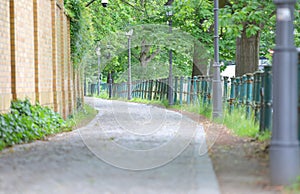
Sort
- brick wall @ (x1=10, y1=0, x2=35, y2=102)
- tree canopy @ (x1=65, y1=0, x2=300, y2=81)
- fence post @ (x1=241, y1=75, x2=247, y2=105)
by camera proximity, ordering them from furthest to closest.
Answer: tree canopy @ (x1=65, y1=0, x2=300, y2=81) → fence post @ (x1=241, y1=75, x2=247, y2=105) → brick wall @ (x1=10, y1=0, x2=35, y2=102)

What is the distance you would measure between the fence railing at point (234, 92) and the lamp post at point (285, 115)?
11.2 ft

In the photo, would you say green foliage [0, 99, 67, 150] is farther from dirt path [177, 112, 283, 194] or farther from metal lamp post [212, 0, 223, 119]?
metal lamp post [212, 0, 223, 119]

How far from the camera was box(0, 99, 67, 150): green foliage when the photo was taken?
10.5m

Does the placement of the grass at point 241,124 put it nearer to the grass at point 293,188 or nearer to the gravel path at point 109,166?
the gravel path at point 109,166

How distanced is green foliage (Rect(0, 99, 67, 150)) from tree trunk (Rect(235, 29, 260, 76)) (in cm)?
770

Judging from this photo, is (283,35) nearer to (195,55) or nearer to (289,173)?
(289,173)

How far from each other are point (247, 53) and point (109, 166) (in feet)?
40.9

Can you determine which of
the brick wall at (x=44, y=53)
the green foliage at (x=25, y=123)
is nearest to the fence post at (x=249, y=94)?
the green foliage at (x=25, y=123)

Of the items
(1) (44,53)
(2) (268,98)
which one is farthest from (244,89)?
(1) (44,53)

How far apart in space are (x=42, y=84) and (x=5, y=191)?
8764 mm

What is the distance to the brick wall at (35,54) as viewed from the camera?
11.6 metres

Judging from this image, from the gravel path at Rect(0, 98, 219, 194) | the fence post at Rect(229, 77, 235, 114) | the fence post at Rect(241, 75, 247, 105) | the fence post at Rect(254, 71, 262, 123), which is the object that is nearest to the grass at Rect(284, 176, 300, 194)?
the gravel path at Rect(0, 98, 219, 194)

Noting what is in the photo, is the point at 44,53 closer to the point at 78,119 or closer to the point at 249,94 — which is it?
the point at 78,119

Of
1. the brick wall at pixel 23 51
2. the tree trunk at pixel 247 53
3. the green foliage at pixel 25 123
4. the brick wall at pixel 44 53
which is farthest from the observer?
the tree trunk at pixel 247 53
